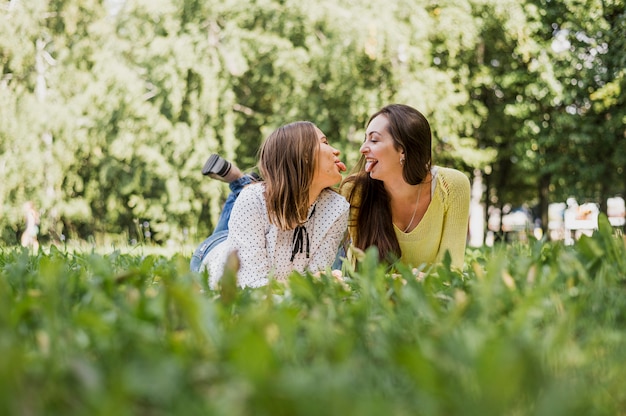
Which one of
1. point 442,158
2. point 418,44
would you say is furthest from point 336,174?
point 442,158

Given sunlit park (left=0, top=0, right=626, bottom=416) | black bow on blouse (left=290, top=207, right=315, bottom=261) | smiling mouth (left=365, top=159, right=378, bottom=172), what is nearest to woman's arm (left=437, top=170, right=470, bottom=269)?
smiling mouth (left=365, top=159, right=378, bottom=172)

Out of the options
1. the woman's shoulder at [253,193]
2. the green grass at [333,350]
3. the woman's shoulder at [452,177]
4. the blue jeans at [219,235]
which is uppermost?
the green grass at [333,350]

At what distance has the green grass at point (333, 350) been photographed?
697 millimetres

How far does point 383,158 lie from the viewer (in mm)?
4305

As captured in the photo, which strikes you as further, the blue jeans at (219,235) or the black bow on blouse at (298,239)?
the blue jeans at (219,235)

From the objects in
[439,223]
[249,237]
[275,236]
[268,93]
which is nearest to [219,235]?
[275,236]

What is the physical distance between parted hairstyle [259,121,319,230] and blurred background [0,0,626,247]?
13.5 meters

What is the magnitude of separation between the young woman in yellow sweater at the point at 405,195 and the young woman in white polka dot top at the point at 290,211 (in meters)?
0.24

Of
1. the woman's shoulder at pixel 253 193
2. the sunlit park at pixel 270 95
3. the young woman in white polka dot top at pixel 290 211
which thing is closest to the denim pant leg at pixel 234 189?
the young woman in white polka dot top at pixel 290 211

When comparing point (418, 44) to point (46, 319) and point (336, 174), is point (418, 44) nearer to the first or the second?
point (336, 174)

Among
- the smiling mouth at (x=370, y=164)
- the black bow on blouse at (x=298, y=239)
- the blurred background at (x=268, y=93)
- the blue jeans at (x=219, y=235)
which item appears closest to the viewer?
the black bow on blouse at (x=298, y=239)

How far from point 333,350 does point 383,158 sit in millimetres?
3424

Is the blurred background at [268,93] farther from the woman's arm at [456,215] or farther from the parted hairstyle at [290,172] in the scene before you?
the parted hairstyle at [290,172]

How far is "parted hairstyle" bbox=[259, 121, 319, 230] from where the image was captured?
3930 millimetres
